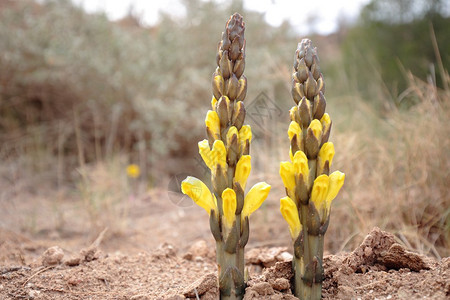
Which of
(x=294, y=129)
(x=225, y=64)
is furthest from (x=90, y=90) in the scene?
(x=294, y=129)

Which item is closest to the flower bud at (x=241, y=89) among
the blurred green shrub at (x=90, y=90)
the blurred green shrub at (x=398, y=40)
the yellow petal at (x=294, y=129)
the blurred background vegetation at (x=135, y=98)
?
the yellow petal at (x=294, y=129)

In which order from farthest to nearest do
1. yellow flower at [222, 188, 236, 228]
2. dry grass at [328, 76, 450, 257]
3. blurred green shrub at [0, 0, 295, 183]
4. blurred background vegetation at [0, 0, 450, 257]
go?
blurred green shrub at [0, 0, 295, 183] < blurred background vegetation at [0, 0, 450, 257] < dry grass at [328, 76, 450, 257] < yellow flower at [222, 188, 236, 228]

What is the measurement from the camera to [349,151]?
4.19 m

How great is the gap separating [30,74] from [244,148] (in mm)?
6187

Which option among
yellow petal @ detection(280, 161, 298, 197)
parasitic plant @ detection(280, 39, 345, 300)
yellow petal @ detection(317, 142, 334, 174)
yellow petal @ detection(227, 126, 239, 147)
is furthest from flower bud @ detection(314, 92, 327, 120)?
yellow petal @ detection(227, 126, 239, 147)

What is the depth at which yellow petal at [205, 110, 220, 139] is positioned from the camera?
67.8 inches

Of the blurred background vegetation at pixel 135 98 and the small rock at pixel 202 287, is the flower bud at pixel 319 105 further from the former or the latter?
the blurred background vegetation at pixel 135 98

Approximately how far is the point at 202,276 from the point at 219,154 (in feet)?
2.13

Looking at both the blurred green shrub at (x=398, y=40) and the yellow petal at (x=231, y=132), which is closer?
the yellow petal at (x=231, y=132)

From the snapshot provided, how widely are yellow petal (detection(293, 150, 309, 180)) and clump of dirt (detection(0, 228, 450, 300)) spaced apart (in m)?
0.47

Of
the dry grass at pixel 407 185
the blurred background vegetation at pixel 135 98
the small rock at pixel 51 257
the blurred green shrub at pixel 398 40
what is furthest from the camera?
the blurred green shrub at pixel 398 40

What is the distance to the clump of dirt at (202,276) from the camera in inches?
71.9

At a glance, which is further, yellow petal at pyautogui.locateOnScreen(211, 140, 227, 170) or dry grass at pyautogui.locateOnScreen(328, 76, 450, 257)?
dry grass at pyautogui.locateOnScreen(328, 76, 450, 257)

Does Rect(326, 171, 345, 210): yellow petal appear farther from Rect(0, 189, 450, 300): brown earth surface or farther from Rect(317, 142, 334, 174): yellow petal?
Rect(0, 189, 450, 300): brown earth surface
